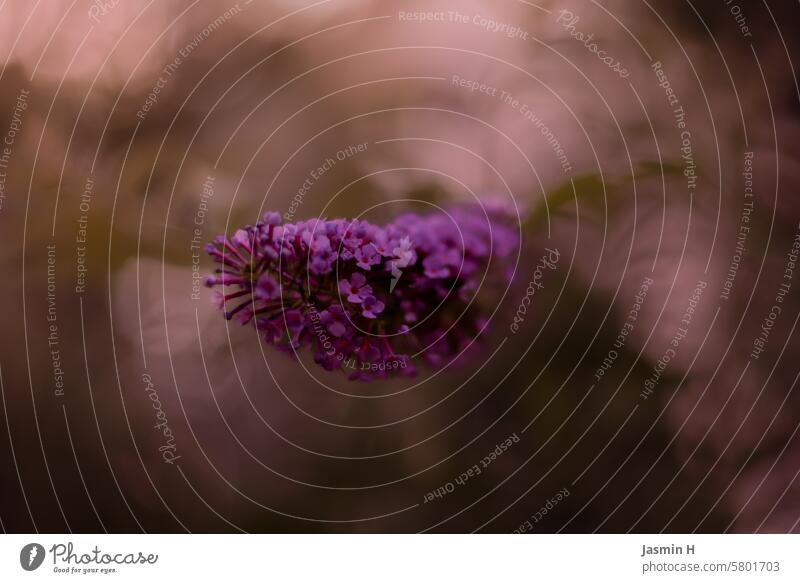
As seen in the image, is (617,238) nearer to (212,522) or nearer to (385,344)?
(385,344)

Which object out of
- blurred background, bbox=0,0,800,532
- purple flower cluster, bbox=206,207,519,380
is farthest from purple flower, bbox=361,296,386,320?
blurred background, bbox=0,0,800,532

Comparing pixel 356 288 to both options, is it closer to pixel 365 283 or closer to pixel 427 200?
pixel 365 283

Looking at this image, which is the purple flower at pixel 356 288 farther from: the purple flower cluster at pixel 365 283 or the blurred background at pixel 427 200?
the blurred background at pixel 427 200

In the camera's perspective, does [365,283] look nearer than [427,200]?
Yes

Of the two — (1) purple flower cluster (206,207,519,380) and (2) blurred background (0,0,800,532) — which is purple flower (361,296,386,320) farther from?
(2) blurred background (0,0,800,532)

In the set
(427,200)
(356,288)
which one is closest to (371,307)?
(356,288)

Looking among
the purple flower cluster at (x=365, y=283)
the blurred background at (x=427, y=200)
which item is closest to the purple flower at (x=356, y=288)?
the purple flower cluster at (x=365, y=283)
